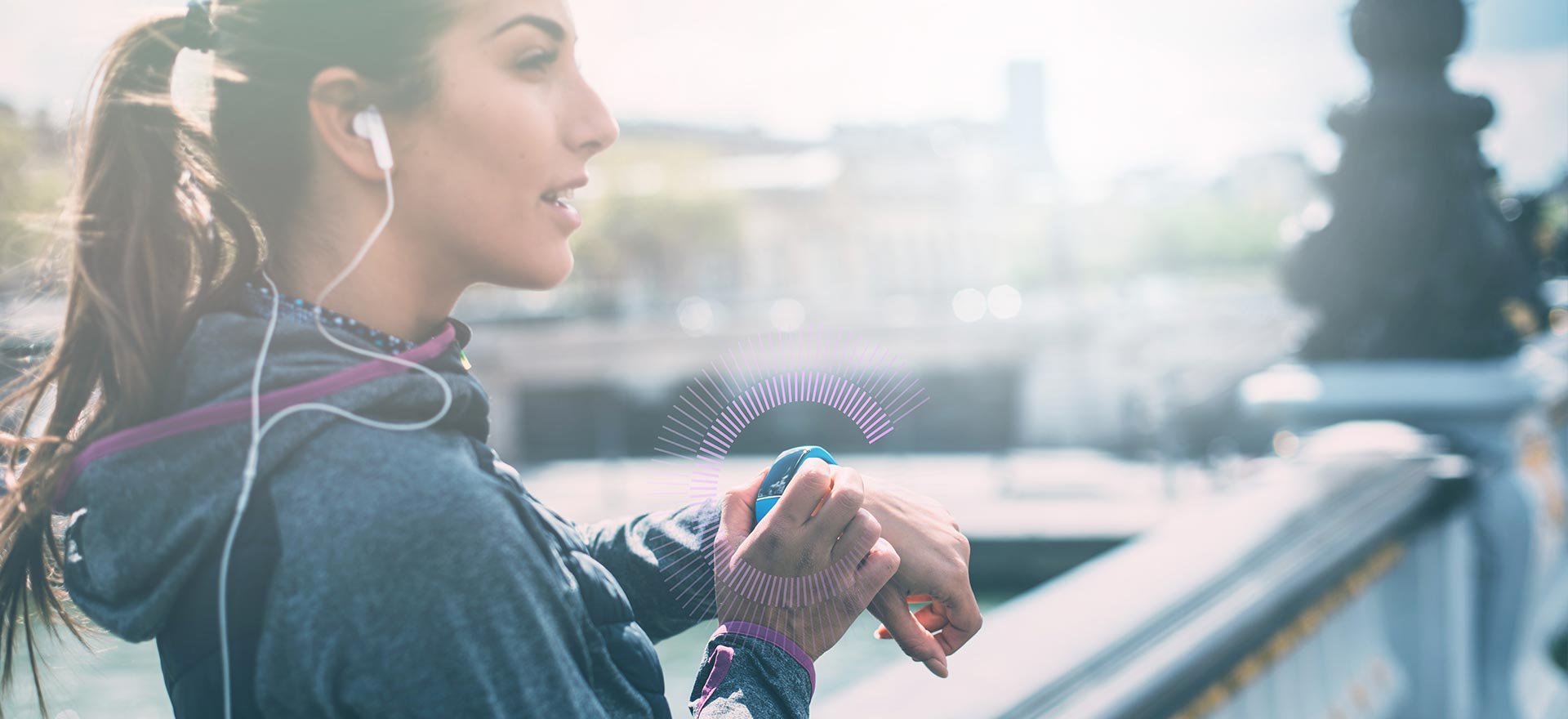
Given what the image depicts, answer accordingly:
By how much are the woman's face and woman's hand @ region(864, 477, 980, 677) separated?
1.02 feet

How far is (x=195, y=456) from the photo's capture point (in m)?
0.80

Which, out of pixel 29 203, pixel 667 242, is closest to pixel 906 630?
pixel 29 203

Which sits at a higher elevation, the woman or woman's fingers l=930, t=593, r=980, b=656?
the woman

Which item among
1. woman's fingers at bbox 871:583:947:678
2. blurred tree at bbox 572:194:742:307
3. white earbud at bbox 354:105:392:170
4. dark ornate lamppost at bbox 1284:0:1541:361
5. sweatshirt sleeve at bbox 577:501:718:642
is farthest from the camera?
blurred tree at bbox 572:194:742:307

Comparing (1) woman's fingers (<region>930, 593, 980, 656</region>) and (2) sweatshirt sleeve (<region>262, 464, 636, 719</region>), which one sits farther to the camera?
(1) woman's fingers (<region>930, 593, 980, 656</region>)

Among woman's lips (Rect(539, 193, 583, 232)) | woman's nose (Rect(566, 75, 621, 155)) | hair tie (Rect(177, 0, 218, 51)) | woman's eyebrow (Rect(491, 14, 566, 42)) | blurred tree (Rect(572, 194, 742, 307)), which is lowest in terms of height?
blurred tree (Rect(572, 194, 742, 307))

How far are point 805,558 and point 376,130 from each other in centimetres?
41

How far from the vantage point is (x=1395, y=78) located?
3.69 m

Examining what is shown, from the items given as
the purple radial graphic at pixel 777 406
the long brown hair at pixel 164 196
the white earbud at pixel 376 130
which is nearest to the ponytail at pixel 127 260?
the long brown hair at pixel 164 196

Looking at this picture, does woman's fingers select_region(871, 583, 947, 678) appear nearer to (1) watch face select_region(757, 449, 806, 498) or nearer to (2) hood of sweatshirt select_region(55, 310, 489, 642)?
(1) watch face select_region(757, 449, 806, 498)

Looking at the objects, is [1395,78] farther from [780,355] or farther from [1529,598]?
[780,355]

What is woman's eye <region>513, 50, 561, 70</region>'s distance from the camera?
2.98 ft

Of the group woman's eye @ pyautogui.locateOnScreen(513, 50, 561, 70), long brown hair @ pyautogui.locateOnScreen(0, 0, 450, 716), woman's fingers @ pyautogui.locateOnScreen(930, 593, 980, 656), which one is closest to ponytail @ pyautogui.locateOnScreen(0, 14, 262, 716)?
long brown hair @ pyautogui.locateOnScreen(0, 0, 450, 716)

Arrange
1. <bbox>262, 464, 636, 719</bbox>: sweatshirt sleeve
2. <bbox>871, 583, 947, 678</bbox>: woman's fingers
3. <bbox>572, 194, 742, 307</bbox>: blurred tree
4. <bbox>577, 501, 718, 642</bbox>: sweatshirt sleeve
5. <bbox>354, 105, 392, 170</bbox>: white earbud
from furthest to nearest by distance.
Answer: <bbox>572, 194, 742, 307</bbox>: blurred tree, <bbox>577, 501, 718, 642</bbox>: sweatshirt sleeve, <bbox>871, 583, 947, 678</bbox>: woman's fingers, <bbox>354, 105, 392, 170</bbox>: white earbud, <bbox>262, 464, 636, 719</bbox>: sweatshirt sleeve
